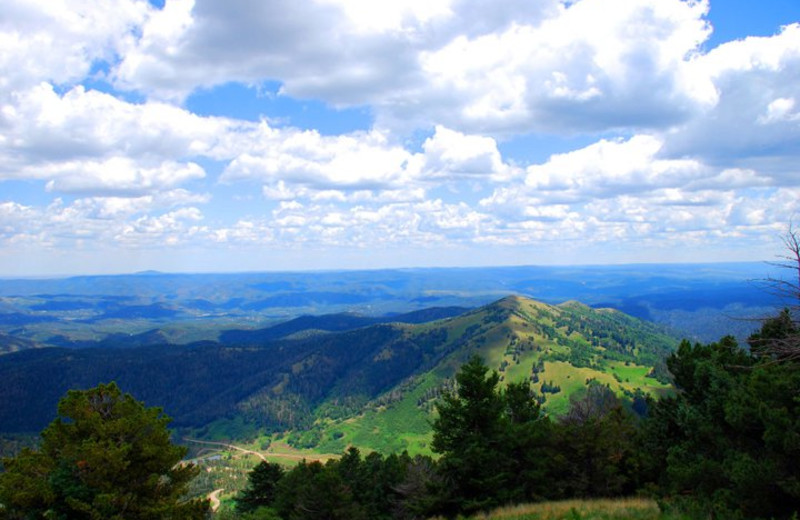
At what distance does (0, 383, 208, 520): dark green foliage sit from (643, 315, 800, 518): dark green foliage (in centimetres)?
2531

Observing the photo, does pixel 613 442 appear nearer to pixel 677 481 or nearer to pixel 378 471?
pixel 677 481

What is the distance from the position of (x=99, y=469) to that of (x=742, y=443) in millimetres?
31383

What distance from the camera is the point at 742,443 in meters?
23.8

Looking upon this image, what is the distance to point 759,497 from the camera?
1858cm

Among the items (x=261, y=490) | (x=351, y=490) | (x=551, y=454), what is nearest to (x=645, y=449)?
(x=551, y=454)

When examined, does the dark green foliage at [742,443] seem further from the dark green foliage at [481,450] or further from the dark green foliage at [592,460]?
the dark green foliage at [481,450]

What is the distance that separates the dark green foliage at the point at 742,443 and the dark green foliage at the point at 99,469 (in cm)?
2531

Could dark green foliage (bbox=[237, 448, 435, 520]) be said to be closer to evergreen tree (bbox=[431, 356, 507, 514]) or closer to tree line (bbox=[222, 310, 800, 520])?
tree line (bbox=[222, 310, 800, 520])

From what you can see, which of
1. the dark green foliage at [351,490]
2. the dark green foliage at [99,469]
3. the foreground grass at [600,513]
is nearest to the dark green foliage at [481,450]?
the dark green foliage at [351,490]

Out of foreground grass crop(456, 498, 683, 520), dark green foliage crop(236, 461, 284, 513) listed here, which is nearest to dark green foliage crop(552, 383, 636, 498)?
foreground grass crop(456, 498, 683, 520)

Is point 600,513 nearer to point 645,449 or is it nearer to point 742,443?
point 742,443

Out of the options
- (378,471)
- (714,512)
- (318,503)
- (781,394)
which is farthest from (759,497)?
(378,471)

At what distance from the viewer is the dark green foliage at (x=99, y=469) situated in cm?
2286

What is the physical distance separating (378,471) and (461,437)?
43.7 meters
